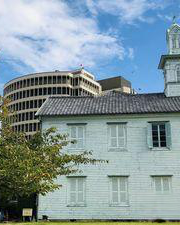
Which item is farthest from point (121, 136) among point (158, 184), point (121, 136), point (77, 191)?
point (77, 191)

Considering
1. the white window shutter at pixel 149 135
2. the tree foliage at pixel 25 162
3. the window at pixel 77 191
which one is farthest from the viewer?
the white window shutter at pixel 149 135

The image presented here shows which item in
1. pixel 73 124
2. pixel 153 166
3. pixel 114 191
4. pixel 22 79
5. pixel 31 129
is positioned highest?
pixel 22 79

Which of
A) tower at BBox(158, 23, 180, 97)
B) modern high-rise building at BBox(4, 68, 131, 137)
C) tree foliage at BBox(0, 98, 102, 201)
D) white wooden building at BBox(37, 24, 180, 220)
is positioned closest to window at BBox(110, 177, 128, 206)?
white wooden building at BBox(37, 24, 180, 220)

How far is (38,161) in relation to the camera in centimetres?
1481

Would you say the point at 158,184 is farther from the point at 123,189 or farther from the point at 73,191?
the point at 73,191

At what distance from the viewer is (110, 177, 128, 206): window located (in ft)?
81.3

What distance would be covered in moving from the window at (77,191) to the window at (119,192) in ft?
6.18

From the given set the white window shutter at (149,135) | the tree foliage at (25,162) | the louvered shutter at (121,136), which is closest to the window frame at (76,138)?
the louvered shutter at (121,136)

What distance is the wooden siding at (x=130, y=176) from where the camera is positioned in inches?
969

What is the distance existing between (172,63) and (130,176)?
10144mm

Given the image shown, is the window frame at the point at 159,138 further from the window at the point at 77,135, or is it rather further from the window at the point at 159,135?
the window at the point at 77,135

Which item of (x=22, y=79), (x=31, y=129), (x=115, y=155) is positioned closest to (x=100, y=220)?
(x=115, y=155)

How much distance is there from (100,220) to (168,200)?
462cm

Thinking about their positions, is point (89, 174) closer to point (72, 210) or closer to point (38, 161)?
point (72, 210)
